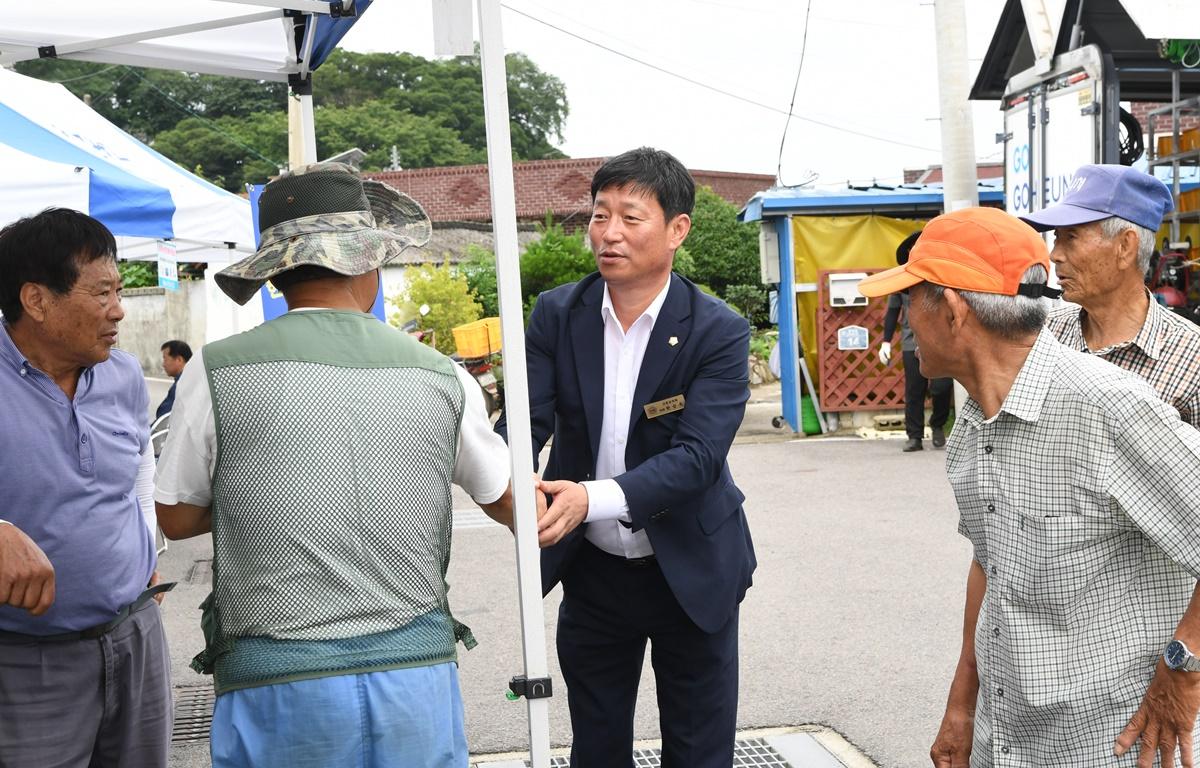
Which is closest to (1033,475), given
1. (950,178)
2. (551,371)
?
(551,371)

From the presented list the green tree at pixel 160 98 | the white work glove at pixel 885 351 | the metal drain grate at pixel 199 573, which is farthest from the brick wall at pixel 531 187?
the metal drain grate at pixel 199 573

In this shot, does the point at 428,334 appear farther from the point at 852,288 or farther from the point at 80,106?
the point at 80,106

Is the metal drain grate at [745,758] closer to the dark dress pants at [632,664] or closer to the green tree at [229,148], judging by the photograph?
the dark dress pants at [632,664]

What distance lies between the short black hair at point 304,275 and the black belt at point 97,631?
3.29ft

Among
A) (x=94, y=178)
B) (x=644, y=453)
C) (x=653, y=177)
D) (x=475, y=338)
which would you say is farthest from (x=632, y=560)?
(x=475, y=338)

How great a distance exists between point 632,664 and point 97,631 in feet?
4.59

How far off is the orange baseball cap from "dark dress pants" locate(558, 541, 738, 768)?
114cm

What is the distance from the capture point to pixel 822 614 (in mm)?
6520

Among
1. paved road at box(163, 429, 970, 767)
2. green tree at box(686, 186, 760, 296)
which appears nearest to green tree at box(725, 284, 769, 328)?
green tree at box(686, 186, 760, 296)

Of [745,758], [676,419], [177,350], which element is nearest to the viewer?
[676,419]

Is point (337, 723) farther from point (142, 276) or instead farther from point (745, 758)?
point (142, 276)

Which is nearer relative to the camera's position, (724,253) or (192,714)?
(192,714)

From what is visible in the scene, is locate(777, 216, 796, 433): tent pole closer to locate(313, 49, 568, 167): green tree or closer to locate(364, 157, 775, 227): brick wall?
locate(364, 157, 775, 227): brick wall

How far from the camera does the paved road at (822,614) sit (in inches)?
194
